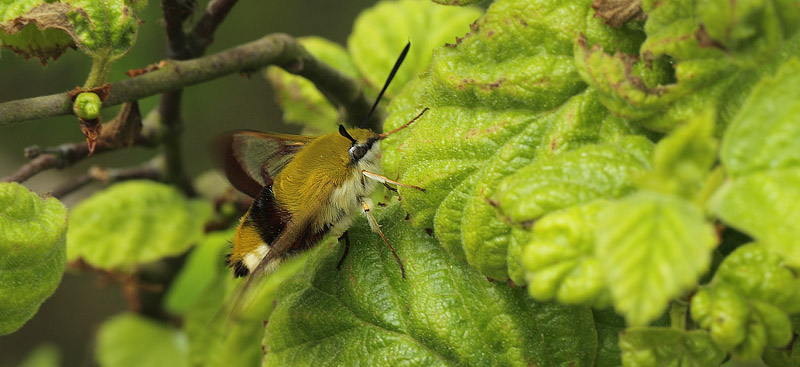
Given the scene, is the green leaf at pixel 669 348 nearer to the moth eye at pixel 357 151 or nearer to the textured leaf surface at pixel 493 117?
the textured leaf surface at pixel 493 117

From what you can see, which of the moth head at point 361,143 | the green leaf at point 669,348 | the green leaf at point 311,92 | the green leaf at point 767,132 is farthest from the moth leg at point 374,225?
the green leaf at point 311,92

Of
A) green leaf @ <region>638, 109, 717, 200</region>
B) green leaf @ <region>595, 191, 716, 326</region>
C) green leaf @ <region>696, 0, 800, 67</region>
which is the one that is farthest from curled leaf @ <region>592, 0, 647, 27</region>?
green leaf @ <region>595, 191, 716, 326</region>

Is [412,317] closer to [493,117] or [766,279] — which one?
[493,117]

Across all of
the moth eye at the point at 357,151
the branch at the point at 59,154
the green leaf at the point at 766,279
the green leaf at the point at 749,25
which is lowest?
the branch at the point at 59,154

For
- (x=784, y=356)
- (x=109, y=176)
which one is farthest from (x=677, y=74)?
(x=109, y=176)

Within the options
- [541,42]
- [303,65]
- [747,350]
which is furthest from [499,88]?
[303,65]

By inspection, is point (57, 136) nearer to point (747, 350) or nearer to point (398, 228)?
point (398, 228)
